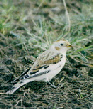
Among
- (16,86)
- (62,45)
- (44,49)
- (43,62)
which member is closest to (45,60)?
(43,62)

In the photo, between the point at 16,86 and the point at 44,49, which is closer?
the point at 16,86

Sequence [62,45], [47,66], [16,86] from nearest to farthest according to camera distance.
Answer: [16,86] → [47,66] → [62,45]

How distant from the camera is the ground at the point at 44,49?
14.8ft

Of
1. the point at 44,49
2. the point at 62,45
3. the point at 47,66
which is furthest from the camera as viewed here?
the point at 44,49

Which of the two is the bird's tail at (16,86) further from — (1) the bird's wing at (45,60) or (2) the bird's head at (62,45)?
(2) the bird's head at (62,45)

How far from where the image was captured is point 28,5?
Answer: 859 cm

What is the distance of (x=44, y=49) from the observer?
231 inches

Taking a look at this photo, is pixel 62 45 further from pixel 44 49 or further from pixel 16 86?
pixel 16 86

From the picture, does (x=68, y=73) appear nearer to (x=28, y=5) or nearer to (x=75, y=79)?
(x=75, y=79)

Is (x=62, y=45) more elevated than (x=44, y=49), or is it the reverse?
(x=62, y=45)

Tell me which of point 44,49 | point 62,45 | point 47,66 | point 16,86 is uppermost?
point 62,45

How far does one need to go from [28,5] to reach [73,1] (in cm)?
140

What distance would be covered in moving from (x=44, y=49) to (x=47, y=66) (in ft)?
3.90

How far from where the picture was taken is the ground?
4504 mm
